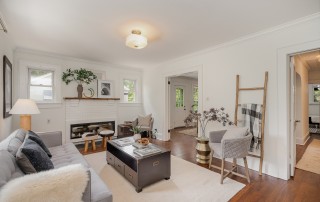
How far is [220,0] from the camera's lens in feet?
6.52

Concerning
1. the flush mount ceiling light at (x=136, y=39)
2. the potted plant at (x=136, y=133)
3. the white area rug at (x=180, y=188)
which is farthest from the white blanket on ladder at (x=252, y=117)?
the flush mount ceiling light at (x=136, y=39)

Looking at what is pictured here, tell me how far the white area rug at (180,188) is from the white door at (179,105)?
4.77 metres

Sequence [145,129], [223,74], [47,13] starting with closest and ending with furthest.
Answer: [47,13]
[223,74]
[145,129]

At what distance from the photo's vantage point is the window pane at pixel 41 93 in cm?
409

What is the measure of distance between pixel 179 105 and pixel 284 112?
5.42 meters

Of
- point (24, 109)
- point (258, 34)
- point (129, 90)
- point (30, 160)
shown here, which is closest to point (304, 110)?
point (258, 34)

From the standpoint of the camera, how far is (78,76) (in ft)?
15.1

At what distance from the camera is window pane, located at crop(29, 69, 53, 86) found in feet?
13.5

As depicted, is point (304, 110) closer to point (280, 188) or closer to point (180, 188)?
point (280, 188)

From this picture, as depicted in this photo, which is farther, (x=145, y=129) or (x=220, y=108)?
(x=145, y=129)

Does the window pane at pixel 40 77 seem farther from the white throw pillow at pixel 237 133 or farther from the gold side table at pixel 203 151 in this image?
the white throw pillow at pixel 237 133

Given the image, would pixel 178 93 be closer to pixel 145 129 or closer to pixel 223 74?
pixel 145 129

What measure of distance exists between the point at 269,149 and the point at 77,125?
473cm

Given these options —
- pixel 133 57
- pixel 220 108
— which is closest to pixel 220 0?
pixel 220 108
